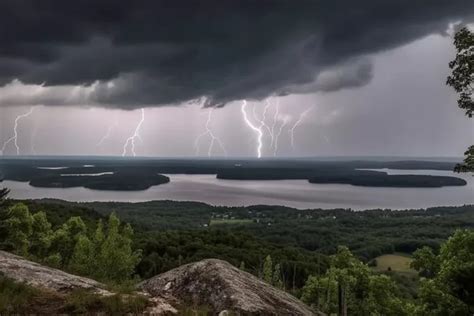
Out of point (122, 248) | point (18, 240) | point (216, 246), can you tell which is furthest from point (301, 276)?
point (18, 240)

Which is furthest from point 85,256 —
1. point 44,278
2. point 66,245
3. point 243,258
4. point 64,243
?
point 243,258

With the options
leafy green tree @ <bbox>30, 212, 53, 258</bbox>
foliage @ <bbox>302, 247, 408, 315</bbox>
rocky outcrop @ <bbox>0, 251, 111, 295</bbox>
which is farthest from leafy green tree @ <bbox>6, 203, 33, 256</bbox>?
rocky outcrop @ <bbox>0, 251, 111, 295</bbox>

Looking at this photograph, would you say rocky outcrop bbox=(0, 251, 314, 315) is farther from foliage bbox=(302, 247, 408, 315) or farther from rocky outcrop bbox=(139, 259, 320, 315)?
foliage bbox=(302, 247, 408, 315)

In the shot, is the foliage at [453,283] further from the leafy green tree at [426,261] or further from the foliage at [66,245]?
the foliage at [66,245]

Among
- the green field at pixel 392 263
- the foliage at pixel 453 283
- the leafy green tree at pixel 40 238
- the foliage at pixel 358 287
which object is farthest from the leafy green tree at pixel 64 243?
the green field at pixel 392 263

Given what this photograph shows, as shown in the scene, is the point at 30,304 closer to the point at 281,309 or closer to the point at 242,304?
the point at 242,304

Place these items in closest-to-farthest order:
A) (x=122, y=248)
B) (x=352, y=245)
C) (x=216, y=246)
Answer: (x=122, y=248), (x=216, y=246), (x=352, y=245)
